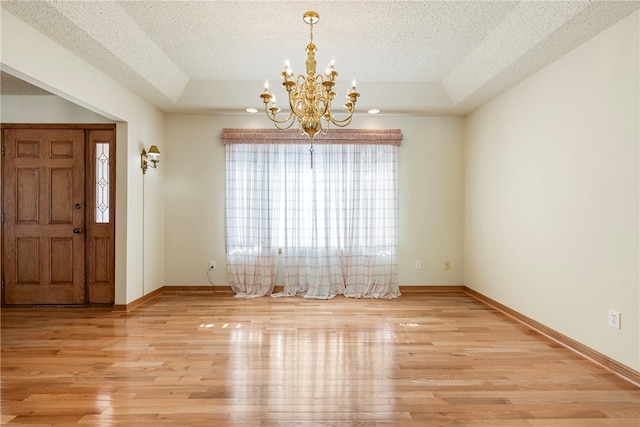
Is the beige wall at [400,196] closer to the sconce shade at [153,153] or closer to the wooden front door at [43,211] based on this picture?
the sconce shade at [153,153]

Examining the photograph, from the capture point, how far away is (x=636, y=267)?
8.38ft

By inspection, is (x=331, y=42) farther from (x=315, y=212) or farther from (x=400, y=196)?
(x=400, y=196)

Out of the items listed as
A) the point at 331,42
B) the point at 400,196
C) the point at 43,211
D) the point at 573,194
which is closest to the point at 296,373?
the point at 573,194

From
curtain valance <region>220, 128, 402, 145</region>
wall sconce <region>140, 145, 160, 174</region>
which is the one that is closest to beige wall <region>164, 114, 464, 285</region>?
curtain valance <region>220, 128, 402, 145</region>

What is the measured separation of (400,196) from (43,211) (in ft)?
15.8

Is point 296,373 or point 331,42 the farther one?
point 331,42

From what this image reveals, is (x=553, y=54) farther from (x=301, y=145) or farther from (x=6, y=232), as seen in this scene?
(x=6, y=232)

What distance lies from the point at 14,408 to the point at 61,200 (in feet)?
9.93

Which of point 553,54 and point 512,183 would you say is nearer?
point 553,54

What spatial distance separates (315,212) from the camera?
5250 mm

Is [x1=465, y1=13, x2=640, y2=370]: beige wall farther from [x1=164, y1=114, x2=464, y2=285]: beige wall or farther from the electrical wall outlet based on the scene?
[x1=164, y1=114, x2=464, y2=285]: beige wall

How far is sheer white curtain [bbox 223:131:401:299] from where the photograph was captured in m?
5.23

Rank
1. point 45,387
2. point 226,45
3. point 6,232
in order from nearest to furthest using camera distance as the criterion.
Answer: point 45,387
point 226,45
point 6,232

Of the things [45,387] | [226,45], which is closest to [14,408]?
[45,387]
